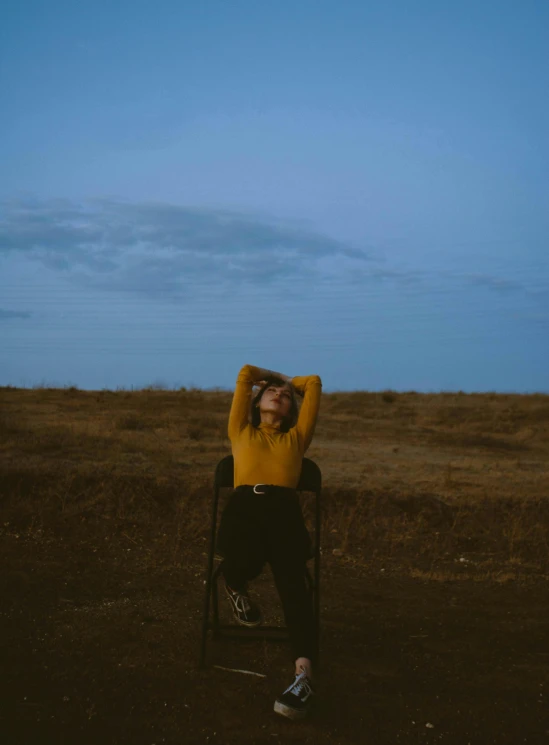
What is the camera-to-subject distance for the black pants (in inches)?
180

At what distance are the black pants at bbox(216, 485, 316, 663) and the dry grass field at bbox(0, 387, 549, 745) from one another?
0.54 metres

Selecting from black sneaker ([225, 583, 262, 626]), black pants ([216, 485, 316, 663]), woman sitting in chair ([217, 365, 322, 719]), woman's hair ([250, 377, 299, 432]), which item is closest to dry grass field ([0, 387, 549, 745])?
black sneaker ([225, 583, 262, 626])

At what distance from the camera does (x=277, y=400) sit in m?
5.18

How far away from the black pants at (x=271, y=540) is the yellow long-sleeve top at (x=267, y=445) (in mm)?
83

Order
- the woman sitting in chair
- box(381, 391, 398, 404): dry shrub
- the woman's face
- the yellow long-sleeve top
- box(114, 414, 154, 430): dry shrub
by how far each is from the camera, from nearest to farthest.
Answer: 1. the woman sitting in chair
2. the yellow long-sleeve top
3. the woman's face
4. box(114, 414, 154, 430): dry shrub
5. box(381, 391, 398, 404): dry shrub

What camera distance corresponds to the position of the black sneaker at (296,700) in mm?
4062

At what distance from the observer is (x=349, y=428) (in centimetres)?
1756

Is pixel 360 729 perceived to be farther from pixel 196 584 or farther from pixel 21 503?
pixel 21 503

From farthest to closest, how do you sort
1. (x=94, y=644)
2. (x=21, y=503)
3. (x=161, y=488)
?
(x=161, y=488) < (x=21, y=503) < (x=94, y=644)

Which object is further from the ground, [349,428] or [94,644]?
[349,428]

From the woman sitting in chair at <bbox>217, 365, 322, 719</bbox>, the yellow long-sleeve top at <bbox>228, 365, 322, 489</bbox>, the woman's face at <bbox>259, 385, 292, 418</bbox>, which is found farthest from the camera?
the woman's face at <bbox>259, 385, 292, 418</bbox>

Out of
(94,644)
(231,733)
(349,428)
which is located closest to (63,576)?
(94,644)

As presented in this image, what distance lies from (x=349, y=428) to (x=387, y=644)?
12199mm

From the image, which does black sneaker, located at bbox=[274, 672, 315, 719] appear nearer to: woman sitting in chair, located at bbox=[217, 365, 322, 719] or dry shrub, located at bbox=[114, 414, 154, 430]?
woman sitting in chair, located at bbox=[217, 365, 322, 719]
